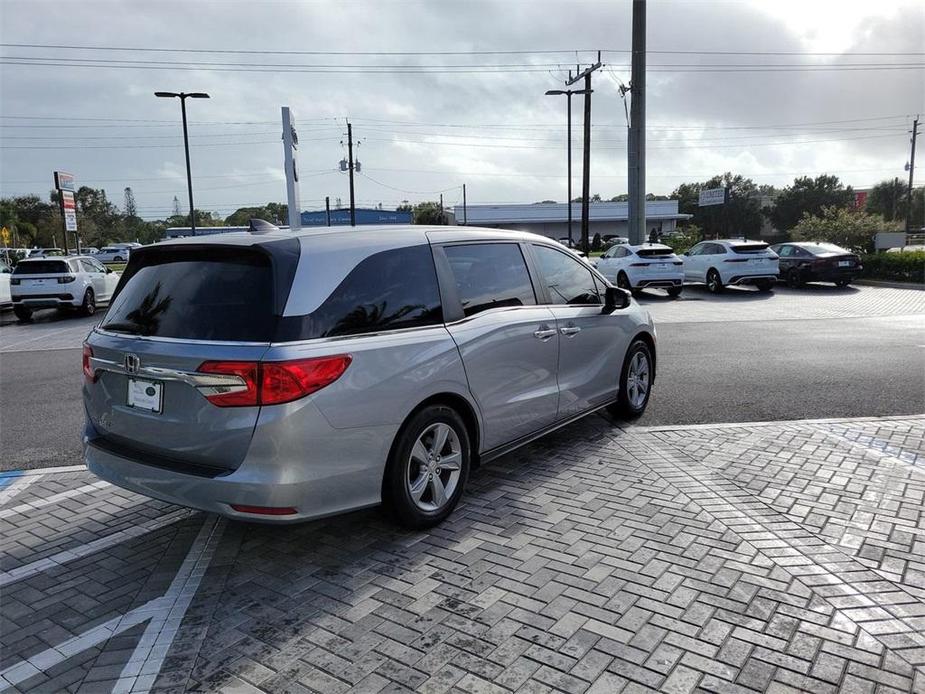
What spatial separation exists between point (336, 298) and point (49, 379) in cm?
771

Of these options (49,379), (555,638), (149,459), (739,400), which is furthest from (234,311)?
(49,379)

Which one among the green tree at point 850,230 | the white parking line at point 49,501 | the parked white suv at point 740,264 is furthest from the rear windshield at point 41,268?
the green tree at point 850,230

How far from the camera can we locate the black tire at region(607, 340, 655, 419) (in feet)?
20.4

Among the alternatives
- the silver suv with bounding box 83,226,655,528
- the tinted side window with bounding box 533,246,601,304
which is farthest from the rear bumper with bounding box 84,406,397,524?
the tinted side window with bounding box 533,246,601,304

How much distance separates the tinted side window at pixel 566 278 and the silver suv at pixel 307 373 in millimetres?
658

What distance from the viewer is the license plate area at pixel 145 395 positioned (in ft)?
11.6

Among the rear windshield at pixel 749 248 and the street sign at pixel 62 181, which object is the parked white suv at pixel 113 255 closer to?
the street sign at pixel 62 181

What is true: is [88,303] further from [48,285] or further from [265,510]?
[265,510]

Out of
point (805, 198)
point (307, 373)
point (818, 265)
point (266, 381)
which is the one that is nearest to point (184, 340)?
point (266, 381)

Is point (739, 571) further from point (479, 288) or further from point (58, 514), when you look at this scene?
point (58, 514)

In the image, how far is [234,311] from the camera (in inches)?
137

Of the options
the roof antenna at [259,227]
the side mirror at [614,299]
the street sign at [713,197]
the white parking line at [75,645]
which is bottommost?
the white parking line at [75,645]

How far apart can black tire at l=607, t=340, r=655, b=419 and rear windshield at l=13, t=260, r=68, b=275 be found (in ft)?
54.9

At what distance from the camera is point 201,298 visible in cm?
361
